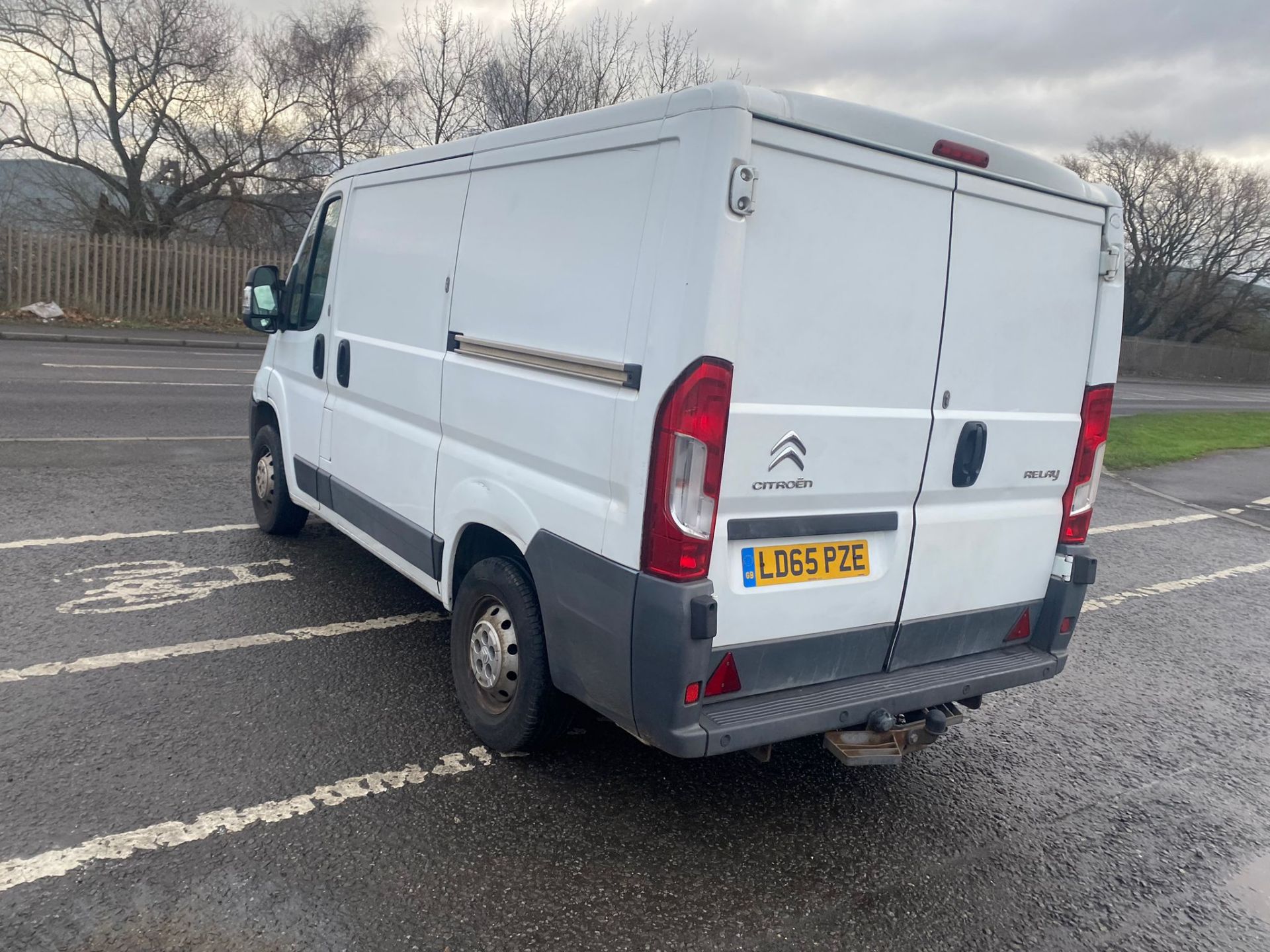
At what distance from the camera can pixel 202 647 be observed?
14.9 ft

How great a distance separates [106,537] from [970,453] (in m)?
5.21

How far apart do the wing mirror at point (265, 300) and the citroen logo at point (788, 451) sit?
3.84 metres

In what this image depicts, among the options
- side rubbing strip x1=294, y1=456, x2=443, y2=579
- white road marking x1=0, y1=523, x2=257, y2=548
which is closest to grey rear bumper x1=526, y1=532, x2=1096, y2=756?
side rubbing strip x1=294, y1=456, x2=443, y2=579

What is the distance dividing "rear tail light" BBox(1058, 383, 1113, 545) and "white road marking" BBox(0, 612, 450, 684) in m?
3.07

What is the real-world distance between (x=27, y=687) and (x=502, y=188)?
9.09 feet

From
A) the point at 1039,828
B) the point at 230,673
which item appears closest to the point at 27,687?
the point at 230,673

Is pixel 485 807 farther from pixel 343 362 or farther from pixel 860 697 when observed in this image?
pixel 343 362

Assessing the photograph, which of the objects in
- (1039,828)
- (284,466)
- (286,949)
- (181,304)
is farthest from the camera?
(181,304)

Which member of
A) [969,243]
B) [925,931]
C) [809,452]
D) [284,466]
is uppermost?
[969,243]

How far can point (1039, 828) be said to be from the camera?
3.65 metres

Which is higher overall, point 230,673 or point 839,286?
point 839,286

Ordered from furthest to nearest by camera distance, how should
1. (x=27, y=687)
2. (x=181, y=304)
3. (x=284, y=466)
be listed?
(x=181, y=304) < (x=284, y=466) < (x=27, y=687)

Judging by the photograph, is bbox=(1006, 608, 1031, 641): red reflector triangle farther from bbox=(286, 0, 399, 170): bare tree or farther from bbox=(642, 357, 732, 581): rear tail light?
bbox=(286, 0, 399, 170): bare tree

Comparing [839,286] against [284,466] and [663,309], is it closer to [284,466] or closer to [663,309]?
[663,309]
